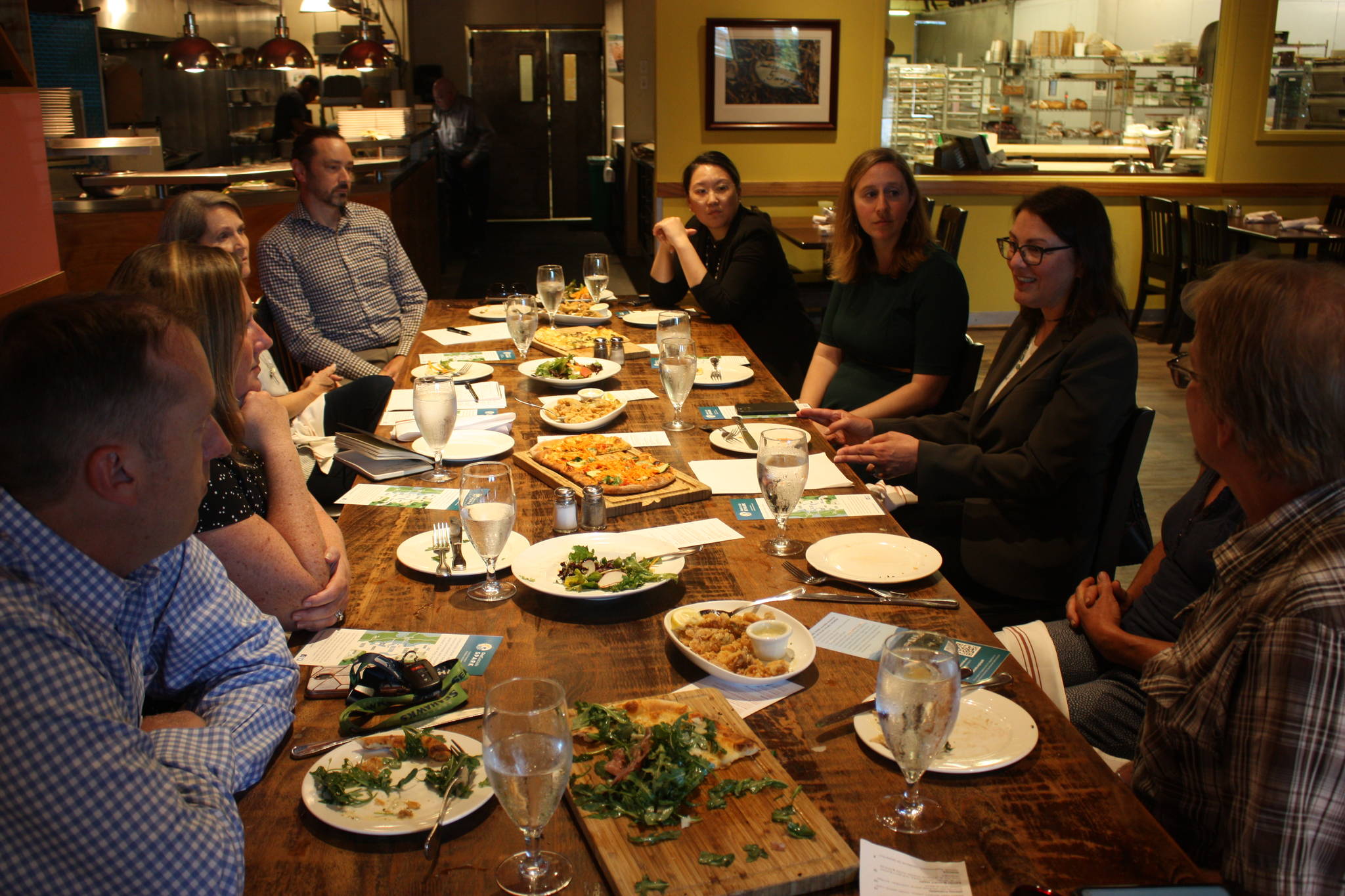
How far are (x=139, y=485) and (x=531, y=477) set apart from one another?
1200 mm

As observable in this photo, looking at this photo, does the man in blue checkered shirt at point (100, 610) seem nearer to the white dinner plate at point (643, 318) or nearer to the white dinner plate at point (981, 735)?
the white dinner plate at point (981, 735)

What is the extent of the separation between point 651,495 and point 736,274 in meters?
2.02

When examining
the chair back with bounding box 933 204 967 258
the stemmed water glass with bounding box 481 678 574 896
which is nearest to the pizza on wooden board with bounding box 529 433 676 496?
the stemmed water glass with bounding box 481 678 574 896

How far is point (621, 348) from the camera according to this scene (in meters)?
3.20

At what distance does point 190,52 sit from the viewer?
756 centimetres

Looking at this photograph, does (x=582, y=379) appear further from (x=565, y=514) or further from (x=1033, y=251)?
(x=1033, y=251)

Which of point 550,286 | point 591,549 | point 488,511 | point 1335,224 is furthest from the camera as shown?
point 1335,224

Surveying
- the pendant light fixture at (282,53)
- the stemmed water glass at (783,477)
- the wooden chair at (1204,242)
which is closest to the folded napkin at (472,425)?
the stemmed water glass at (783,477)

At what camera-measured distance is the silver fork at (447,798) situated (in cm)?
104

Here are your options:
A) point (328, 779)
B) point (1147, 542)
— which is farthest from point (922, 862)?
point (1147, 542)

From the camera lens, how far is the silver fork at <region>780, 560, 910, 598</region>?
160 cm

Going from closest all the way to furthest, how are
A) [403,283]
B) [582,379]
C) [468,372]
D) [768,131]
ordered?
1. [582,379]
2. [468,372]
3. [403,283]
4. [768,131]

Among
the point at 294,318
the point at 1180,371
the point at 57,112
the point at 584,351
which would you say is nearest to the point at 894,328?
the point at 584,351

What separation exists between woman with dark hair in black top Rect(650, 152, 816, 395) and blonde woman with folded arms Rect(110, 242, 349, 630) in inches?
80.2
